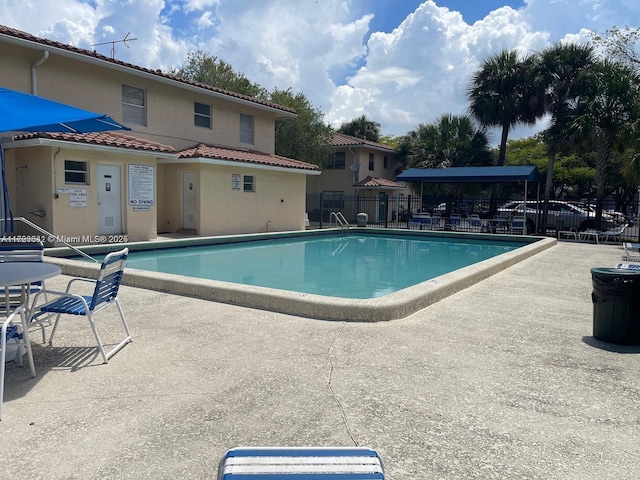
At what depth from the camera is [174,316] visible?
6039 millimetres

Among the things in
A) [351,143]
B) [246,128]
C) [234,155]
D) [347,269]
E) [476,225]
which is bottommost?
[347,269]

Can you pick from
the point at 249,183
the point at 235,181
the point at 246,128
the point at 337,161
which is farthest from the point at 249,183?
the point at 337,161

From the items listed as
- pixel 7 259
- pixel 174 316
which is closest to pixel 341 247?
pixel 174 316

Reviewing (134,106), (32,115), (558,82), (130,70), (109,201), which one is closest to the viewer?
(32,115)

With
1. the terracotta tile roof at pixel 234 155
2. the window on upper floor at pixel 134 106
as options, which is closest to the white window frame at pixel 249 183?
the terracotta tile roof at pixel 234 155

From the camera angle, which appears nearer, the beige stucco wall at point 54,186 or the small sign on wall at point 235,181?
the beige stucco wall at point 54,186

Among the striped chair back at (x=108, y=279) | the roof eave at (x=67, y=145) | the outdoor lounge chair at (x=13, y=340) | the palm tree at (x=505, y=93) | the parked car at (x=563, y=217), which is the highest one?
the palm tree at (x=505, y=93)

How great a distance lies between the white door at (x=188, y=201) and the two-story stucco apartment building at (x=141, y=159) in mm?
41

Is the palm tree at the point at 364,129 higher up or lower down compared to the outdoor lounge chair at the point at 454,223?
higher up

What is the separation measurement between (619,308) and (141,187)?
13896mm

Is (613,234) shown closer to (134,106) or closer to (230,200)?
(230,200)

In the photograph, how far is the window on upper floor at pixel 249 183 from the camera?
19.9m

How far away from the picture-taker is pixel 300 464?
5.89 feet

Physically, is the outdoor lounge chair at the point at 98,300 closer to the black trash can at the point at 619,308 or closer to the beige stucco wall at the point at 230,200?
the black trash can at the point at 619,308
